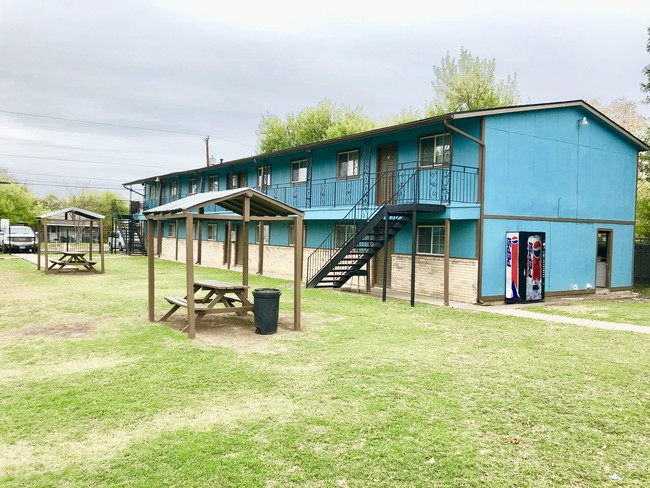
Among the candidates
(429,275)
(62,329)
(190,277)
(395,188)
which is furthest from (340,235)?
(62,329)

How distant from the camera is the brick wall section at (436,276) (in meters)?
14.7

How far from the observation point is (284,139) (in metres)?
49.1

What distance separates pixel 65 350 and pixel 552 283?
1381 cm

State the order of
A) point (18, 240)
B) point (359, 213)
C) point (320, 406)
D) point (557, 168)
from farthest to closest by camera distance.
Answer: point (18, 240) < point (359, 213) < point (557, 168) < point (320, 406)

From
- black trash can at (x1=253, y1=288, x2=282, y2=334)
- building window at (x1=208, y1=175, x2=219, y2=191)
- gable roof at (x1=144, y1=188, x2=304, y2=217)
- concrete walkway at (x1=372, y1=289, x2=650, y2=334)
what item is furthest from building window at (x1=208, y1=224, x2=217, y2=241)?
black trash can at (x1=253, y1=288, x2=282, y2=334)

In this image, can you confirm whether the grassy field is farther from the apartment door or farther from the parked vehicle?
the parked vehicle

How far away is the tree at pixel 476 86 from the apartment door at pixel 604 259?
2148 cm

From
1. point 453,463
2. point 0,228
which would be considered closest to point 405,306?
point 453,463

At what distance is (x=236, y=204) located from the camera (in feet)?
36.2

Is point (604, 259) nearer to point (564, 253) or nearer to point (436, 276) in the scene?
point (564, 253)

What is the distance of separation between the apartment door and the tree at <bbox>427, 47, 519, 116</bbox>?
21476mm

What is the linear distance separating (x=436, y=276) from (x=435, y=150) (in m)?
3.85

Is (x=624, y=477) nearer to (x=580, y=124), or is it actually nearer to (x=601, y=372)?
(x=601, y=372)

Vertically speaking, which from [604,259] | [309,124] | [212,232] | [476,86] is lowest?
[604,259]
